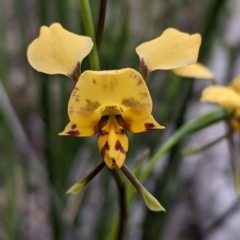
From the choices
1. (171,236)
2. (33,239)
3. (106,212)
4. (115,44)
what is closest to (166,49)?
(115,44)

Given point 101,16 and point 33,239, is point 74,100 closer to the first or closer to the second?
point 101,16

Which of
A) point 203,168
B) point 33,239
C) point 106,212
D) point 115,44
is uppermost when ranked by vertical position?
point 115,44

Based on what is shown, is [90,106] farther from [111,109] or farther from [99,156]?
[99,156]

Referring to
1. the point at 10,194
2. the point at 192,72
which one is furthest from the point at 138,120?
the point at 10,194

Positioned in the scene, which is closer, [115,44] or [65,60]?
[65,60]

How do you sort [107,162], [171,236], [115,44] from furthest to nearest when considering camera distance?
[171,236] < [115,44] < [107,162]

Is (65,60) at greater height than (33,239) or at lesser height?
greater

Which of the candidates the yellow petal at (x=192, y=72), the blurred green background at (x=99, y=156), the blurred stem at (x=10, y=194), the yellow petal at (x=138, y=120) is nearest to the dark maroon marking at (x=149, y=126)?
the yellow petal at (x=138, y=120)
